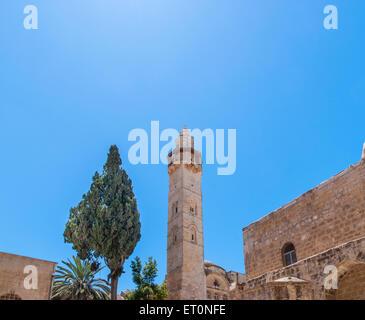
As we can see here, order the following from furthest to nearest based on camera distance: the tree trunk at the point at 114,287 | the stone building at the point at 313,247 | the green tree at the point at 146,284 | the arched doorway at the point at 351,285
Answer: the tree trunk at the point at 114,287, the green tree at the point at 146,284, the arched doorway at the point at 351,285, the stone building at the point at 313,247

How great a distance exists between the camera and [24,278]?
13.4m

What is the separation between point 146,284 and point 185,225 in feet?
40.2

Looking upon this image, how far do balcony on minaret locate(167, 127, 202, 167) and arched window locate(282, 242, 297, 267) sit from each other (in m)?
21.7

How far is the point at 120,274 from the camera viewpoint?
21.0 m

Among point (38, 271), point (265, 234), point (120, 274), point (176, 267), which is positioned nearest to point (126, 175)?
point (120, 274)

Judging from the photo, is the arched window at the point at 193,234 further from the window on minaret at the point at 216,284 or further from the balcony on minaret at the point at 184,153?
the balcony on minaret at the point at 184,153

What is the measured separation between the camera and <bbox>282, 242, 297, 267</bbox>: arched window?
10.6 m

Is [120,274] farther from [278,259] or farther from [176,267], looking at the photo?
[278,259]

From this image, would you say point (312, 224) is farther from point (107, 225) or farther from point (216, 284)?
point (216, 284)

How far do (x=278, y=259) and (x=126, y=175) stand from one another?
1538 centimetres

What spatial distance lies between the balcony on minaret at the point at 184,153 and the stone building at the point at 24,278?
19652 millimetres

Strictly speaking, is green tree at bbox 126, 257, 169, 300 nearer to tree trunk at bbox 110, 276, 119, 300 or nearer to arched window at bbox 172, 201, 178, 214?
tree trunk at bbox 110, 276, 119, 300

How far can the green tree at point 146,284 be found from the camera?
17078 mm

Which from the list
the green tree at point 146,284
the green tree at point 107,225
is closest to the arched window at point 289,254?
the green tree at point 146,284
